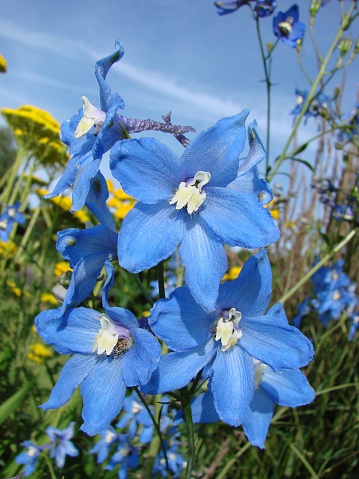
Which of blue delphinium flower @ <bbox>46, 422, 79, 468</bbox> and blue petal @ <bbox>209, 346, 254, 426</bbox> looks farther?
blue delphinium flower @ <bbox>46, 422, 79, 468</bbox>

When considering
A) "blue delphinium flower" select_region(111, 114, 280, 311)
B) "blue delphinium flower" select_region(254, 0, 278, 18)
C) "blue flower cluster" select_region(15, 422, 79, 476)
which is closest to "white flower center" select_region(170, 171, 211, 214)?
"blue delphinium flower" select_region(111, 114, 280, 311)

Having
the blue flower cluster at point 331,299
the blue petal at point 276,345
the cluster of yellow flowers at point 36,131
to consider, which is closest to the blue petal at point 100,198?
the blue petal at point 276,345

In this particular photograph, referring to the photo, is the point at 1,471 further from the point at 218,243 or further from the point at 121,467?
the point at 218,243

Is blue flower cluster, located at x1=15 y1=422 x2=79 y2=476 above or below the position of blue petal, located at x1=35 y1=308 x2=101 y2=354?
below

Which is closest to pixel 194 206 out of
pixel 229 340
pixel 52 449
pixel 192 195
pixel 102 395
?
pixel 192 195

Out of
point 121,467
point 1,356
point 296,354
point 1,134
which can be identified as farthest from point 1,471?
point 1,134

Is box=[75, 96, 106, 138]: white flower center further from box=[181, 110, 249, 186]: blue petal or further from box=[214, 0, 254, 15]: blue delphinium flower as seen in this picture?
box=[214, 0, 254, 15]: blue delphinium flower

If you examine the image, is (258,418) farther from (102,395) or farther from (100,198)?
(100,198)
